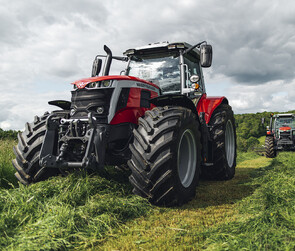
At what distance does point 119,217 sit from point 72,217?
1.86ft

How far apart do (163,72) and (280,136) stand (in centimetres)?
1218

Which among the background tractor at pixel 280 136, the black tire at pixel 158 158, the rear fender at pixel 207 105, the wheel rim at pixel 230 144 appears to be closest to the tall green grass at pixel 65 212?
the black tire at pixel 158 158

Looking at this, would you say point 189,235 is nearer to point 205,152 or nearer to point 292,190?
point 292,190

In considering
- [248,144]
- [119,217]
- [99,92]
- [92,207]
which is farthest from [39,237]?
[248,144]

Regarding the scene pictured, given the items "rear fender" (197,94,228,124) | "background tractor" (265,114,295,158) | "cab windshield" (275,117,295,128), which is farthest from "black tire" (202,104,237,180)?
"cab windshield" (275,117,295,128)

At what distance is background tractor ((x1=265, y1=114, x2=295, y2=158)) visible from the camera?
14812 millimetres

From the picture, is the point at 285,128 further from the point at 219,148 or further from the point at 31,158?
the point at 31,158

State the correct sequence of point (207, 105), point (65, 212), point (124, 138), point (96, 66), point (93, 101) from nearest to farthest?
point (65, 212) < point (93, 101) < point (124, 138) < point (96, 66) < point (207, 105)

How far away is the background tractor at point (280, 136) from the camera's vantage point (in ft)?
48.6

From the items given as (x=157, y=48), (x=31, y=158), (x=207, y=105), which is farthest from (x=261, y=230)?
(x=157, y=48)

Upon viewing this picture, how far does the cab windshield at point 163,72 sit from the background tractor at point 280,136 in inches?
429

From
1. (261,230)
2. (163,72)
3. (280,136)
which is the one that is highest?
(163,72)

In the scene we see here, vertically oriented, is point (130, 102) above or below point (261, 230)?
above

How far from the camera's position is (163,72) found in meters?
5.61
